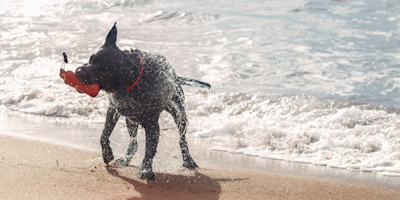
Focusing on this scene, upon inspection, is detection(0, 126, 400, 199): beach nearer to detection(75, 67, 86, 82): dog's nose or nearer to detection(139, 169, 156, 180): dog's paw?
detection(139, 169, 156, 180): dog's paw

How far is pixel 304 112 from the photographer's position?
7.67 meters

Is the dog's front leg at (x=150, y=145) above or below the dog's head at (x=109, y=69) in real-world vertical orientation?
below

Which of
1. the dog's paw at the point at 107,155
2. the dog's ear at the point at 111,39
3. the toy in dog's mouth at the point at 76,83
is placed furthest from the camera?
the dog's paw at the point at 107,155

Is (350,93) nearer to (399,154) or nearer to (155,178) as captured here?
(399,154)

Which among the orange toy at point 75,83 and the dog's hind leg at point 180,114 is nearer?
the orange toy at point 75,83

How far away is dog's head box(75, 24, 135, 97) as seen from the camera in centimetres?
333

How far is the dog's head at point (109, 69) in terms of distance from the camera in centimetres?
333

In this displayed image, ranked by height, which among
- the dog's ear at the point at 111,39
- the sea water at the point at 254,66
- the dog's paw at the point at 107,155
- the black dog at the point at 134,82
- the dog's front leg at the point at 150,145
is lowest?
the sea water at the point at 254,66

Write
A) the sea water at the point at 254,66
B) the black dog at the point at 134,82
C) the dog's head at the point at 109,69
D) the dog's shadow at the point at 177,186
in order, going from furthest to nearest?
the sea water at the point at 254,66
the dog's shadow at the point at 177,186
the black dog at the point at 134,82
the dog's head at the point at 109,69

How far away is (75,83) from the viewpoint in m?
3.21

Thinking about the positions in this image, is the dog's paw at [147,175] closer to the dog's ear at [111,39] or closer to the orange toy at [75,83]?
the orange toy at [75,83]

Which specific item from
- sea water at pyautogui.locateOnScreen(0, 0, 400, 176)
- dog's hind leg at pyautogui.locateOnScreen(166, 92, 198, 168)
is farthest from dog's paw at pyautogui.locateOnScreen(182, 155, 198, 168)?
sea water at pyautogui.locateOnScreen(0, 0, 400, 176)

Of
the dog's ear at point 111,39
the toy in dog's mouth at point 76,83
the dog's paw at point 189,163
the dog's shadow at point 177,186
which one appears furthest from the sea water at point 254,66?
the toy in dog's mouth at point 76,83

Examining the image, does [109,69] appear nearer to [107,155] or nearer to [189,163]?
[107,155]
